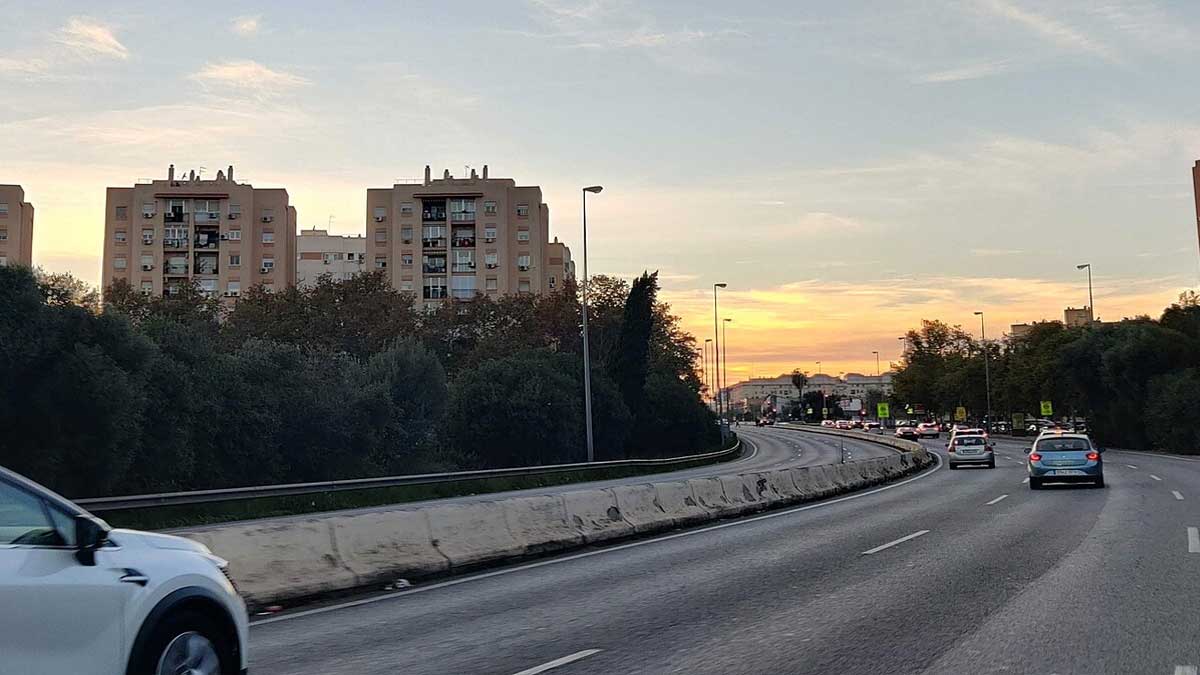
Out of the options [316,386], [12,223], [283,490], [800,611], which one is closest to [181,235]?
[12,223]

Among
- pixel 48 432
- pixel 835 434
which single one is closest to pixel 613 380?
pixel 48 432

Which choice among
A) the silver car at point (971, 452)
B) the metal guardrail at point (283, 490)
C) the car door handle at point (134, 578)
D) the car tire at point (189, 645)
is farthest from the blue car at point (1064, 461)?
the car door handle at point (134, 578)

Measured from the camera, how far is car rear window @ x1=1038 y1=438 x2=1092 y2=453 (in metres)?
27.8

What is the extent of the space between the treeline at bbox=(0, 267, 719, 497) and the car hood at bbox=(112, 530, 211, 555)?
3130cm

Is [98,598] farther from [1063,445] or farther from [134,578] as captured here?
[1063,445]

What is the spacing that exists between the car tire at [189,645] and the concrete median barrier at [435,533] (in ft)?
11.6

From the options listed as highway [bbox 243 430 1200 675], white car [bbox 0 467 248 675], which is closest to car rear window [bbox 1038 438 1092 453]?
highway [bbox 243 430 1200 675]

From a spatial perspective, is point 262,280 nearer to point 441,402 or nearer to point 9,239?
point 9,239

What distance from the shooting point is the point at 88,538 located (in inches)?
195

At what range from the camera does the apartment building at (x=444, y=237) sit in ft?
352

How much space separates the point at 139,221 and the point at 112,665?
10709 centimetres

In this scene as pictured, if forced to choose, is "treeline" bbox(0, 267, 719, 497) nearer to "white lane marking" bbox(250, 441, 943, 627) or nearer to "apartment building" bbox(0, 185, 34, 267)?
"white lane marking" bbox(250, 441, 943, 627)

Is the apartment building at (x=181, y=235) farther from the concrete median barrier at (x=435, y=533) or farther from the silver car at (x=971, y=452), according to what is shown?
the concrete median barrier at (x=435, y=533)

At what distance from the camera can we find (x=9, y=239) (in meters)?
106
